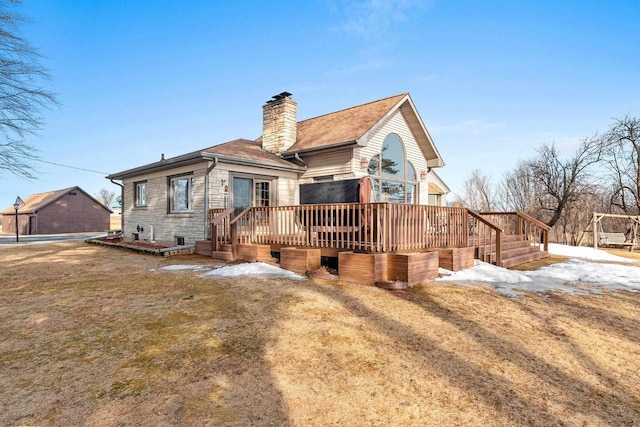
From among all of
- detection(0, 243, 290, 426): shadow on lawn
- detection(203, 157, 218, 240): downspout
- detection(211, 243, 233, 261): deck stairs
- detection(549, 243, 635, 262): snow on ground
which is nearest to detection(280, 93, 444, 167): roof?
detection(203, 157, 218, 240): downspout

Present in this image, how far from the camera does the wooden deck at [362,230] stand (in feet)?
21.8

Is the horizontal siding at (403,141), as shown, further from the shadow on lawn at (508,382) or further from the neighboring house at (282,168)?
the shadow on lawn at (508,382)

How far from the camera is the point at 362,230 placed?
22.5 feet

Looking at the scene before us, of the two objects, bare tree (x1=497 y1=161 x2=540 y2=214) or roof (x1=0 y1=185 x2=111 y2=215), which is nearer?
bare tree (x1=497 y1=161 x2=540 y2=214)

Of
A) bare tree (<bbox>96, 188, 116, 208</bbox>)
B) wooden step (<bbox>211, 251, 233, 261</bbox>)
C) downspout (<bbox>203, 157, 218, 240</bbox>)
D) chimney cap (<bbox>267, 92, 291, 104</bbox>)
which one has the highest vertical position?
bare tree (<bbox>96, 188, 116, 208</bbox>)

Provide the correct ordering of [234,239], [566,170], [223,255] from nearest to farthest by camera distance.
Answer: [234,239] → [223,255] → [566,170]

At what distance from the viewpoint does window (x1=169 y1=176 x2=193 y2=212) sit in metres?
11.7

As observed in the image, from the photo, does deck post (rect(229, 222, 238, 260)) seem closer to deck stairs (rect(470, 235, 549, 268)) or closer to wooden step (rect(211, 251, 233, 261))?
wooden step (rect(211, 251, 233, 261))

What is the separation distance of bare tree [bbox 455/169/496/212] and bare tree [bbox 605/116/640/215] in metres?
14.8

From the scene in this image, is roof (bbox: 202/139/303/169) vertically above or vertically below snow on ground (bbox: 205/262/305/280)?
above

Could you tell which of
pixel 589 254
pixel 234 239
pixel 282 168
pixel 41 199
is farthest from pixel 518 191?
pixel 41 199

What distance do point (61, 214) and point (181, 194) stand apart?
1353 inches

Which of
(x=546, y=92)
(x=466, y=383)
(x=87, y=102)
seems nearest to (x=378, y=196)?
(x=466, y=383)

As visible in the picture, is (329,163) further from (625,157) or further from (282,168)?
(625,157)
